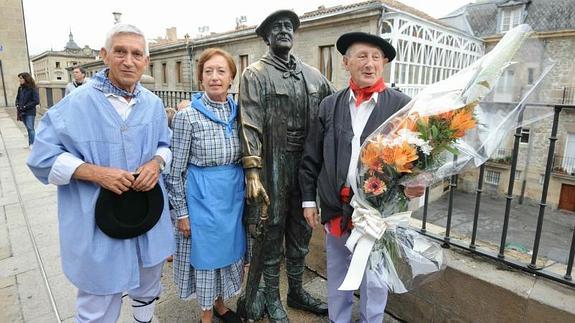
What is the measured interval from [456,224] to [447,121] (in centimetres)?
1906

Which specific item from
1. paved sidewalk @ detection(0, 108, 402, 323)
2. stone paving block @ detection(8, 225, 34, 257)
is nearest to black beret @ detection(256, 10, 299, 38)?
paved sidewalk @ detection(0, 108, 402, 323)

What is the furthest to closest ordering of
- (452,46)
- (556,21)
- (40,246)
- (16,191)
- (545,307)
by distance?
1. (556,21)
2. (452,46)
3. (16,191)
4. (40,246)
5. (545,307)

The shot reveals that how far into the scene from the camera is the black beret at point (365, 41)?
5.92 feet

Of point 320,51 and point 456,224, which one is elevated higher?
point 320,51

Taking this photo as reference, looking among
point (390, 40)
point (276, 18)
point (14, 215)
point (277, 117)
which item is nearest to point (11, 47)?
point (390, 40)

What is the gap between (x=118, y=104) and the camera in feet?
5.78

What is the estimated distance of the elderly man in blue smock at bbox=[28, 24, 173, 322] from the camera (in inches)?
63.1

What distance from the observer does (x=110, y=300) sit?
1.81 m

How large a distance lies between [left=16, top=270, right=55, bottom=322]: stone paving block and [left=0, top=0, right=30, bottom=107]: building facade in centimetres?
2266

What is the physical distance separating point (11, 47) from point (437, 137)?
26.4 m

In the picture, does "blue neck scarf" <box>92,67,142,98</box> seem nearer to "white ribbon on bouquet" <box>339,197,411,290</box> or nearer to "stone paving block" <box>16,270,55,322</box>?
"white ribbon on bouquet" <box>339,197,411,290</box>

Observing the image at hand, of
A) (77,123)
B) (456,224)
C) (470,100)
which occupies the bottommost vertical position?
(456,224)

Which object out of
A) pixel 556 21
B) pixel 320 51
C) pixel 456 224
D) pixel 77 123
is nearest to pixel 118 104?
pixel 77 123

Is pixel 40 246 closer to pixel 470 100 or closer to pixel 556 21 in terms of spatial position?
pixel 470 100
